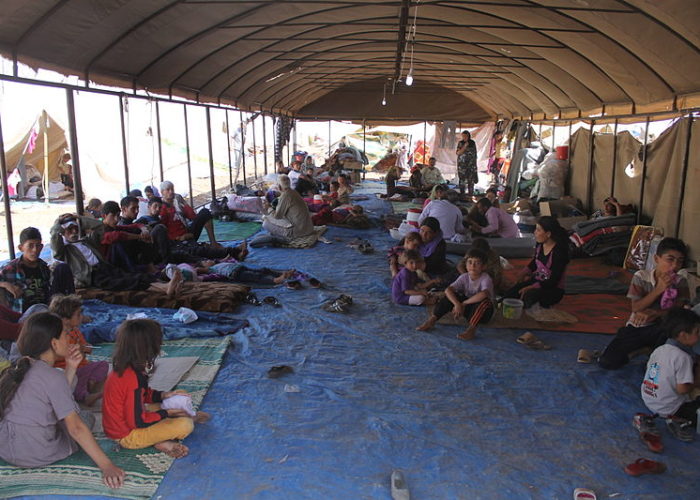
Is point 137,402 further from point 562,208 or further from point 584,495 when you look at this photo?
point 562,208

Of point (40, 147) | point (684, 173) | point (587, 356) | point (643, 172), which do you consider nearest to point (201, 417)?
point (587, 356)

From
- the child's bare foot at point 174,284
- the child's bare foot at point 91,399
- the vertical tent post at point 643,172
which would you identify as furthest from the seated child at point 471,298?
the vertical tent post at point 643,172

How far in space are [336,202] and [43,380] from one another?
11.3 m

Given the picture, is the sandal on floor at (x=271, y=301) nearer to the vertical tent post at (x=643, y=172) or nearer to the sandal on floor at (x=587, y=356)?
the sandal on floor at (x=587, y=356)

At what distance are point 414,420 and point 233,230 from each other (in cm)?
797

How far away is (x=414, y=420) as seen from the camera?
3920mm

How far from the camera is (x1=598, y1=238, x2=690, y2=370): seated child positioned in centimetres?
468

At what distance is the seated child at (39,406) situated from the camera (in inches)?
116

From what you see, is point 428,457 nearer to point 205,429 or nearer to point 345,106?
point 205,429

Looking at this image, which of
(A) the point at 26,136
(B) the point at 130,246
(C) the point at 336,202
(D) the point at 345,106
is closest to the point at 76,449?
(B) the point at 130,246

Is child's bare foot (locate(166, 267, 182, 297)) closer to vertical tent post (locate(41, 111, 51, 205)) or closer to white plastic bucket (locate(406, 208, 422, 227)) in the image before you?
white plastic bucket (locate(406, 208, 422, 227))

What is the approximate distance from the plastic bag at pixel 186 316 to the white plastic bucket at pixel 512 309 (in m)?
3.23

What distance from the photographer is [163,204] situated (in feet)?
27.8

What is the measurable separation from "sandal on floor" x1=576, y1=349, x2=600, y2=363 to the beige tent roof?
12.6 ft
